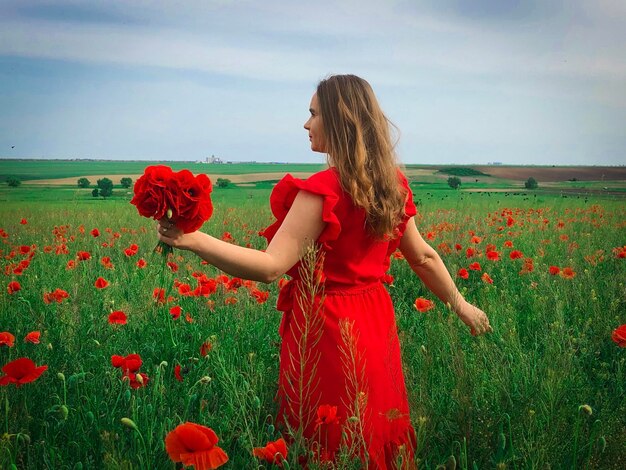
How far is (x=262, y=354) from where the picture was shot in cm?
280

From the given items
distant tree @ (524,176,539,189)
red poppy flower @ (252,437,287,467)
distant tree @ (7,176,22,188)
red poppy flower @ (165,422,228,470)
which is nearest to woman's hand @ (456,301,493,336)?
red poppy flower @ (252,437,287,467)

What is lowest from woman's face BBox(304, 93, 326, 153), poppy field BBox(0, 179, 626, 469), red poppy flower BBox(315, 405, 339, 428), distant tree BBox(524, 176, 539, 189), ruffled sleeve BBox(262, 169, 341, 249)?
poppy field BBox(0, 179, 626, 469)

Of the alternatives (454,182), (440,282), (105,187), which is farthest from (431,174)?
(440,282)

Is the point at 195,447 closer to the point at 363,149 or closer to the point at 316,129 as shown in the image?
the point at 363,149

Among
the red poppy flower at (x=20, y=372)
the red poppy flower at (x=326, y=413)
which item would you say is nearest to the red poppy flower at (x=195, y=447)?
the red poppy flower at (x=326, y=413)

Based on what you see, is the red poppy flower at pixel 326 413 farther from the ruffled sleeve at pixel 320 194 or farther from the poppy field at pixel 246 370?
the ruffled sleeve at pixel 320 194

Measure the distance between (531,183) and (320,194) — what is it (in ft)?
46.0

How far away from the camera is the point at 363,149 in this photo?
6.34 ft

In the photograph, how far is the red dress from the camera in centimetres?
187

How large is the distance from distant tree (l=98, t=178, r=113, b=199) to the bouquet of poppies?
34.0ft

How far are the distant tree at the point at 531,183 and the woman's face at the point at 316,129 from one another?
44.0ft

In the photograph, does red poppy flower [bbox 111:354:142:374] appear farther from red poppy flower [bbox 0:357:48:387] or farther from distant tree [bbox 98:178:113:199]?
distant tree [bbox 98:178:113:199]

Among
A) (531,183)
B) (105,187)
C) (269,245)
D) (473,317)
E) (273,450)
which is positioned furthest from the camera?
(531,183)

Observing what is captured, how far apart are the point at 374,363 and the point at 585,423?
0.78 meters
